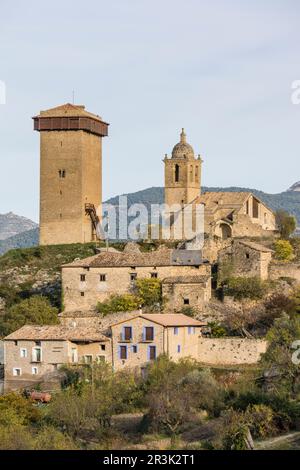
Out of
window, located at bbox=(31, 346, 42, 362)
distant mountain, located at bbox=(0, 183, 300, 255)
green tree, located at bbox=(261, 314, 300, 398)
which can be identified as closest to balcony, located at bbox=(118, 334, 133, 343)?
window, located at bbox=(31, 346, 42, 362)

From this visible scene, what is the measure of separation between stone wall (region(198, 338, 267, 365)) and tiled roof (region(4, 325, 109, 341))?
149 inches

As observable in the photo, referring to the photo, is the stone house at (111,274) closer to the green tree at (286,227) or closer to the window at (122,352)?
the window at (122,352)

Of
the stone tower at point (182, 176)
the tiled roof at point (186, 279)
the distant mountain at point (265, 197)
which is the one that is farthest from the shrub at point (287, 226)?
the distant mountain at point (265, 197)

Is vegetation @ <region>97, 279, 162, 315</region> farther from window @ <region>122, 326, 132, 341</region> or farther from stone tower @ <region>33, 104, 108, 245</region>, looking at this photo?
stone tower @ <region>33, 104, 108, 245</region>

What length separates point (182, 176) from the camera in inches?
2790

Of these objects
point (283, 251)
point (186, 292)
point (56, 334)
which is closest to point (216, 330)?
point (186, 292)

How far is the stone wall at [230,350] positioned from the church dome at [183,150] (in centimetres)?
1685

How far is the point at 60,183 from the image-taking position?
71125 millimetres

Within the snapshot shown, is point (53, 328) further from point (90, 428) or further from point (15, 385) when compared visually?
point (90, 428)

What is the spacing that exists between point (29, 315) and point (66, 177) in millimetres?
12071

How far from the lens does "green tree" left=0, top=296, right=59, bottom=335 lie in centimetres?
6022

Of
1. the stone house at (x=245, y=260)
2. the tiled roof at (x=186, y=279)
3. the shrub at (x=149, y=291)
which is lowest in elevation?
the shrub at (x=149, y=291)

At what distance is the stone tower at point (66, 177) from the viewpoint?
70.8m

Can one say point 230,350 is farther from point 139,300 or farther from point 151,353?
point 139,300
